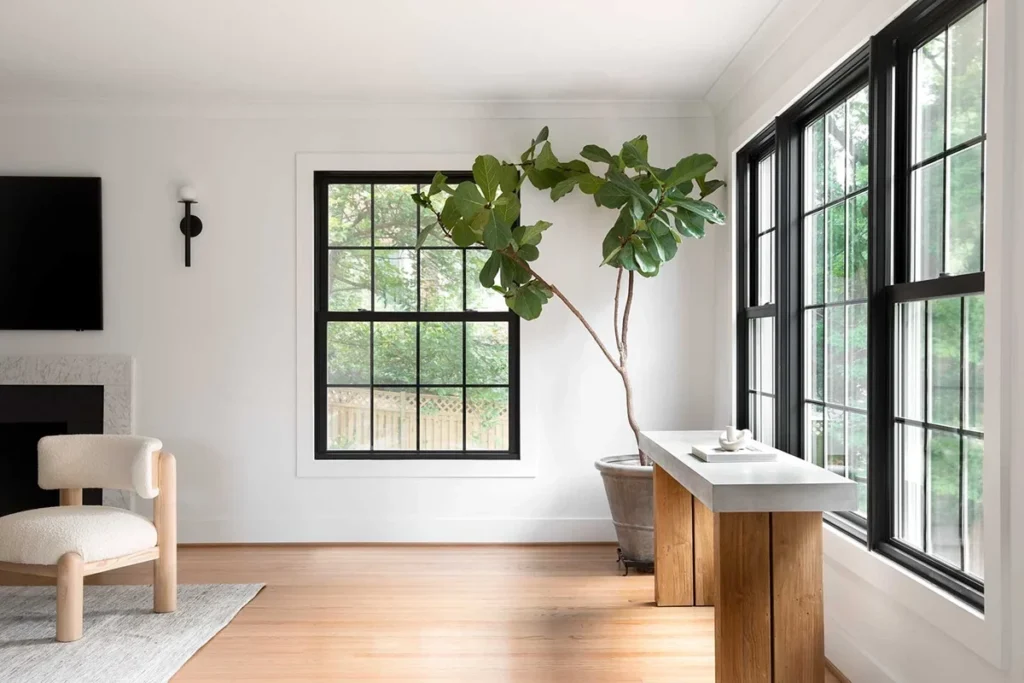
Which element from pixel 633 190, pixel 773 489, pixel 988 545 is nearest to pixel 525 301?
pixel 633 190

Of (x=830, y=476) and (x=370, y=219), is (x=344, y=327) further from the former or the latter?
(x=830, y=476)

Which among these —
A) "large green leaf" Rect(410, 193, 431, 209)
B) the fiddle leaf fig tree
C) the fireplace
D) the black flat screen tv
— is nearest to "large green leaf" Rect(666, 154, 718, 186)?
the fiddle leaf fig tree

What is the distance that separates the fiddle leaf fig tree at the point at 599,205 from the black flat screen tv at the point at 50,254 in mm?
1939

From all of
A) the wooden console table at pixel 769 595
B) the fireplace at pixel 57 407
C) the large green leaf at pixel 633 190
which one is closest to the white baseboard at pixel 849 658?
the wooden console table at pixel 769 595

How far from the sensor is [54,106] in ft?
15.9

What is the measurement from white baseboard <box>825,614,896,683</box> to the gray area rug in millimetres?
2363

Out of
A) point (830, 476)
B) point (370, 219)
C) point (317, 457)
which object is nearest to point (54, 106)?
point (370, 219)

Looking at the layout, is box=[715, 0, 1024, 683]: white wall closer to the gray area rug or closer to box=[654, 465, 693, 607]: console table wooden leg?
box=[654, 465, 693, 607]: console table wooden leg

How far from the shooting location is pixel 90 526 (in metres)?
3.40

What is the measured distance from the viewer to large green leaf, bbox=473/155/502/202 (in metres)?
4.13

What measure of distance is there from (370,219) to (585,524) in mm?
2195

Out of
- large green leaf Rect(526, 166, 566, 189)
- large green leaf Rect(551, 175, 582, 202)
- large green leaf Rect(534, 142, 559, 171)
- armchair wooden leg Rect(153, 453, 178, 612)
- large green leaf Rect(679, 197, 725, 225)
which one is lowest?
armchair wooden leg Rect(153, 453, 178, 612)

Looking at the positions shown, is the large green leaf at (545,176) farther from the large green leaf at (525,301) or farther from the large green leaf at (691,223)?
the large green leaf at (691,223)

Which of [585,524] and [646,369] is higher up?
[646,369]
